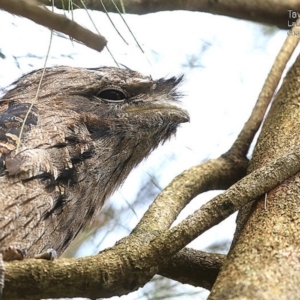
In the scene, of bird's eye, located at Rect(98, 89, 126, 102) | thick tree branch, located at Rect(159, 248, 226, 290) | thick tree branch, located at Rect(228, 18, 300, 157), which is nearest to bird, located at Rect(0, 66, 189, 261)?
bird's eye, located at Rect(98, 89, 126, 102)

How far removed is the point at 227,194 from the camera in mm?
1967

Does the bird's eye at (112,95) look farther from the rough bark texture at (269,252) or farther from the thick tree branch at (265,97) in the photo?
the rough bark texture at (269,252)

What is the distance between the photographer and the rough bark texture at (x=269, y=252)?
5.45 ft

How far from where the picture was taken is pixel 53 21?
159cm

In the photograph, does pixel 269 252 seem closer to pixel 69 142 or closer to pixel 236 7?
pixel 69 142

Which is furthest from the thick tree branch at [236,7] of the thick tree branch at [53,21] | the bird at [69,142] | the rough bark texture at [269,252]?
the thick tree branch at [53,21]

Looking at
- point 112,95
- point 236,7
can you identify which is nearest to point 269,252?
point 112,95

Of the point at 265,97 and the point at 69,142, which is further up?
the point at 265,97

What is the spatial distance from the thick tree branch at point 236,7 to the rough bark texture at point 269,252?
1053mm

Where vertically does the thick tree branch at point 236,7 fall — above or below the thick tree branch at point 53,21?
above

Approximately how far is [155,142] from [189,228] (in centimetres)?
98

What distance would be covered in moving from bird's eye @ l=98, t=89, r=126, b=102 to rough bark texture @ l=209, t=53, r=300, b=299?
693 mm

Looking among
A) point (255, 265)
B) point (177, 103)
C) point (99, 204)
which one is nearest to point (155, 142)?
point (177, 103)

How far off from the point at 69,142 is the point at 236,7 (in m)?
1.47
